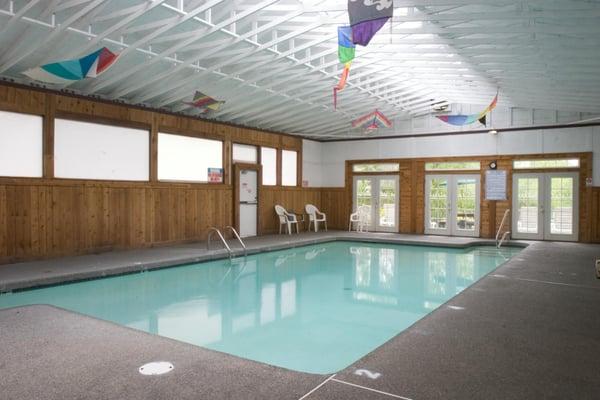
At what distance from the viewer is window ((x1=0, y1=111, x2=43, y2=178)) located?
22.6ft

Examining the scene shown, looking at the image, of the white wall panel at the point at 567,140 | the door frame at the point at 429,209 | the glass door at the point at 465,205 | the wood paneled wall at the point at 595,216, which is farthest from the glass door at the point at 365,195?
the wood paneled wall at the point at 595,216

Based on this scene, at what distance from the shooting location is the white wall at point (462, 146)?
1086 centimetres

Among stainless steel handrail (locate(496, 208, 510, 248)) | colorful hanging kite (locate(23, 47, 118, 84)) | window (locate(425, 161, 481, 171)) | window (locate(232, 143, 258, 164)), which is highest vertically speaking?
colorful hanging kite (locate(23, 47, 118, 84))

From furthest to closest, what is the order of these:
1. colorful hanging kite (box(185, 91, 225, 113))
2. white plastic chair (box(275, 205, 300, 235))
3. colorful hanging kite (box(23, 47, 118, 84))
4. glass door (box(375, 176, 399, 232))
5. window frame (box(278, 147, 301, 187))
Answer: glass door (box(375, 176, 399, 232)) → window frame (box(278, 147, 301, 187)) → white plastic chair (box(275, 205, 300, 235)) → colorful hanging kite (box(185, 91, 225, 113)) → colorful hanging kite (box(23, 47, 118, 84))

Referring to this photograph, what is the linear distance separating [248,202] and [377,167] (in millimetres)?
4269

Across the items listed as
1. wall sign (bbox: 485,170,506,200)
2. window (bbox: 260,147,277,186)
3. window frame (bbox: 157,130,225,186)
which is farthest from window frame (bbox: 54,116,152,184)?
wall sign (bbox: 485,170,506,200)

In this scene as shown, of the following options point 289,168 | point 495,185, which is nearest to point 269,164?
point 289,168

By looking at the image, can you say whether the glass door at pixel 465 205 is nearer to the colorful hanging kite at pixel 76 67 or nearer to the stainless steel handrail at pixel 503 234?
the stainless steel handrail at pixel 503 234

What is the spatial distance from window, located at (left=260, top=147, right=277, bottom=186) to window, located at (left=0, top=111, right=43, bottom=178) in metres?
5.87

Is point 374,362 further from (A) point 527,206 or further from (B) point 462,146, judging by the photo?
(B) point 462,146

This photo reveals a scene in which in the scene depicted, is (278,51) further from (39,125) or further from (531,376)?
(531,376)

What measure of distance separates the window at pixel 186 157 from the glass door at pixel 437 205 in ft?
19.4

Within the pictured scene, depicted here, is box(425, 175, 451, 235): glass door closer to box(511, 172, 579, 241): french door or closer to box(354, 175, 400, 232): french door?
box(354, 175, 400, 232): french door

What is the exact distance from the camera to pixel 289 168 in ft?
44.0
